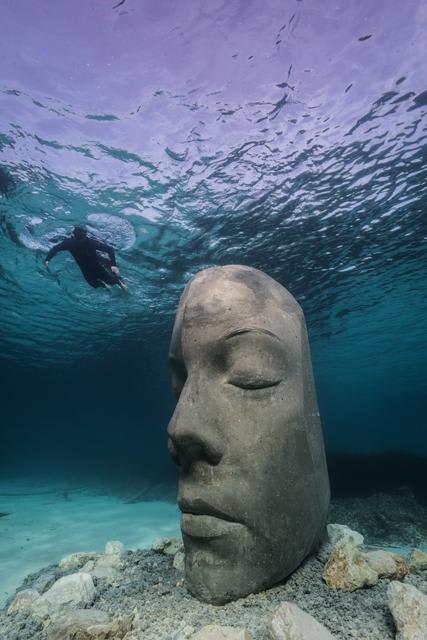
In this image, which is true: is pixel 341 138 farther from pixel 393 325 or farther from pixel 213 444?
pixel 393 325

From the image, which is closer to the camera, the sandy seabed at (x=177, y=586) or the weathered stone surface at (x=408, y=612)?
the weathered stone surface at (x=408, y=612)

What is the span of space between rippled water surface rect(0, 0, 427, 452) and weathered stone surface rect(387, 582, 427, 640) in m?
7.95

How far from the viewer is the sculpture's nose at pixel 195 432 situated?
292 cm

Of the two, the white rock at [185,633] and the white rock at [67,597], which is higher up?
the white rock at [185,633]

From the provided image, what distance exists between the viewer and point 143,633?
7.85 feet

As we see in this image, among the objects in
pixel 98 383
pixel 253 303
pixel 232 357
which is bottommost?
pixel 232 357

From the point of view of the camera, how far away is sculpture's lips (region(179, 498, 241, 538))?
9.21 ft

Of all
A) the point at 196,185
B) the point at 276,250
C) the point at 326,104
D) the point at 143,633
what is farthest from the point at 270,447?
the point at 276,250

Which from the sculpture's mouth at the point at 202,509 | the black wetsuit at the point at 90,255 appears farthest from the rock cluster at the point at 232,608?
the black wetsuit at the point at 90,255

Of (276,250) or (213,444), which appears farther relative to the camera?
(276,250)

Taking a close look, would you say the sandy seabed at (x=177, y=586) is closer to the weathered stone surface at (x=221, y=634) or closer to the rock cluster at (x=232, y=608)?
the rock cluster at (x=232, y=608)

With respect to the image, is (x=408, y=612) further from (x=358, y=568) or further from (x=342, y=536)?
(x=342, y=536)

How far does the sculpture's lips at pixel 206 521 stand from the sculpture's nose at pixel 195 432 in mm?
318

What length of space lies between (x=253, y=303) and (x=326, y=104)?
6667 millimetres
